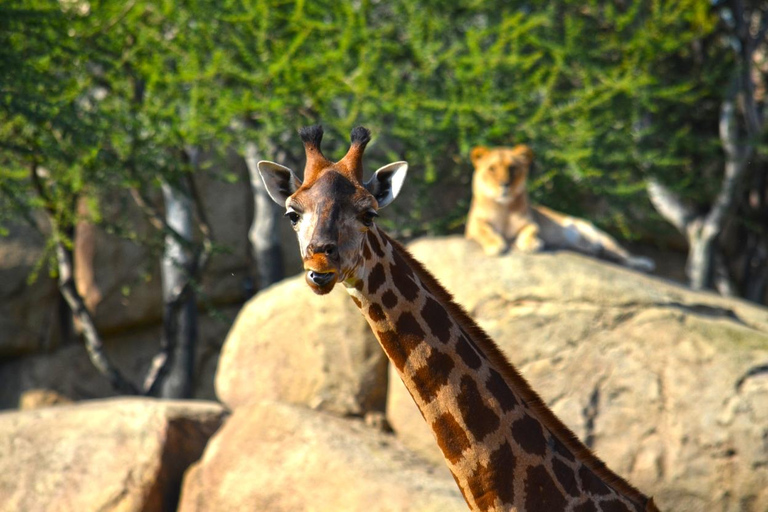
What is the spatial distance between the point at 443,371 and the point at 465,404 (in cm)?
17

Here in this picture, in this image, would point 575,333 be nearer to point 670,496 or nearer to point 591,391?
point 591,391

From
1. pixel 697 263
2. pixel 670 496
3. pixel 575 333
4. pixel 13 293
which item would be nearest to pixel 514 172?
pixel 575 333

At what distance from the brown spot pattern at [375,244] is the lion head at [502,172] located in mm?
5644

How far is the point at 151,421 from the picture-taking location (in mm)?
8609

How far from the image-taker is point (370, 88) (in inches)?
478

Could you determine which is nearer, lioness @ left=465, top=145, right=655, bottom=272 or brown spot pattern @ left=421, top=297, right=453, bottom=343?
brown spot pattern @ left=421, top=297, right=453, bottom=343

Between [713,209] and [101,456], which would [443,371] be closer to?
[101,456]

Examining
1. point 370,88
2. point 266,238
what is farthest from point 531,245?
point 266,238

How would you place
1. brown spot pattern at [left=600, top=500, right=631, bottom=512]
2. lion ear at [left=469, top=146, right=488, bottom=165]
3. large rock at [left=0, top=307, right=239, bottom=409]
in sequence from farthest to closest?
large rock at [left=0, top=307, right=239, bottom=409]
lion ear at [left=469, top=146, right=488, bottom=165]
brown spot pattern at [left=600, top=500, right=631, bottom=512]

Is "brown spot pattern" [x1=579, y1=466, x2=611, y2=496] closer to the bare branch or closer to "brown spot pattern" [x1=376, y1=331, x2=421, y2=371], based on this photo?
"brown spot pattern" [x1=376, y1=331, x2=421, y2=371]

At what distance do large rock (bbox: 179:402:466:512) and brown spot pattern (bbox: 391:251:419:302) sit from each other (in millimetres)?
3430

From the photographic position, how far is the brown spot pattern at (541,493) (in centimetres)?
411

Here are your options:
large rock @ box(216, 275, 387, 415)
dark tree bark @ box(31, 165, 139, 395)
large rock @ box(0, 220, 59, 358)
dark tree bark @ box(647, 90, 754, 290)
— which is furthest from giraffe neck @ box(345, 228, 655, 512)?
large rock @ box(0, 220, 59, 358)

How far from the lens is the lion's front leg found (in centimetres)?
939
